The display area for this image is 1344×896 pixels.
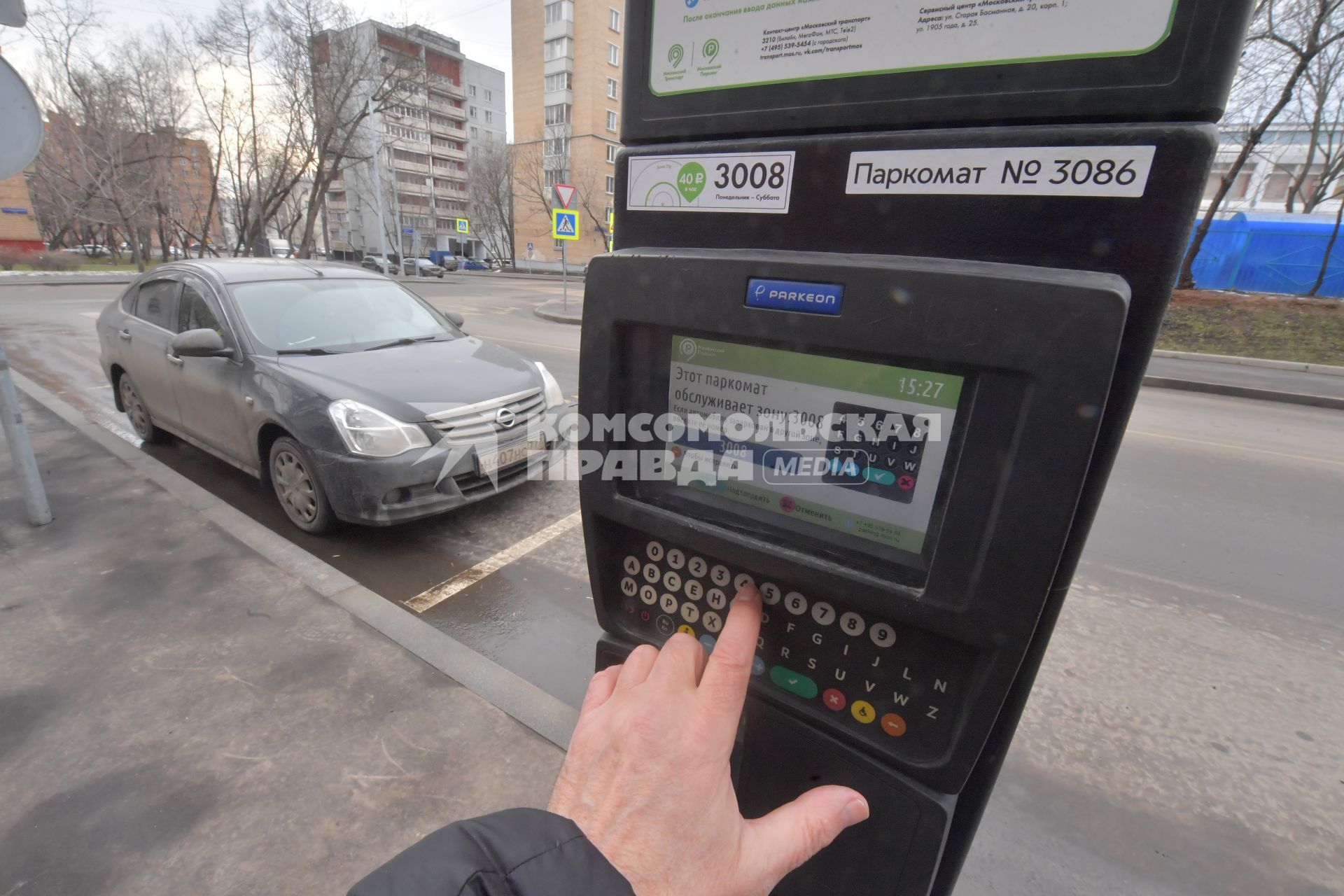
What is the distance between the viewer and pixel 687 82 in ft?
2.99

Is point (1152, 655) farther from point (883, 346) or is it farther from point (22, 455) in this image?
point (22, 455)

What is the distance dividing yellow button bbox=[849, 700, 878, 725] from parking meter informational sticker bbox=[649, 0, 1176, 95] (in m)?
0.82

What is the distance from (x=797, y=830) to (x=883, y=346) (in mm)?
633

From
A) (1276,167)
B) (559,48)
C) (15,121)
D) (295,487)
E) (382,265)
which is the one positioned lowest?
(382,265)

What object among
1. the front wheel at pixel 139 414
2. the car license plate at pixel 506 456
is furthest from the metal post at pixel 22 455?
the car license plate at pixel 506 456

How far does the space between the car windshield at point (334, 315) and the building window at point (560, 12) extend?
46.8 metres

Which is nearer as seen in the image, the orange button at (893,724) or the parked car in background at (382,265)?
the orange button at (893,724)

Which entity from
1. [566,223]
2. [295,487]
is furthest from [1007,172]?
[566,223]

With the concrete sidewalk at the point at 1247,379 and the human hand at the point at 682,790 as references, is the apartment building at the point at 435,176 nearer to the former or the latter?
the concrete sidewalk at the point at 1247,379

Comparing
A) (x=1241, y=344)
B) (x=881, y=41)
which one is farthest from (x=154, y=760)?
(x=1241, y=344)

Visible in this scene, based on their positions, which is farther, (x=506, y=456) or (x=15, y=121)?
(x=506, y=456)

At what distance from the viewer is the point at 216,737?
7.20ft

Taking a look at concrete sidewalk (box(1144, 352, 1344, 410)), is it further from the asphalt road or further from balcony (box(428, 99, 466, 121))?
balcony (box(428, 99, 466, 121))

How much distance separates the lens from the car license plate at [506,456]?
12.5 feet
